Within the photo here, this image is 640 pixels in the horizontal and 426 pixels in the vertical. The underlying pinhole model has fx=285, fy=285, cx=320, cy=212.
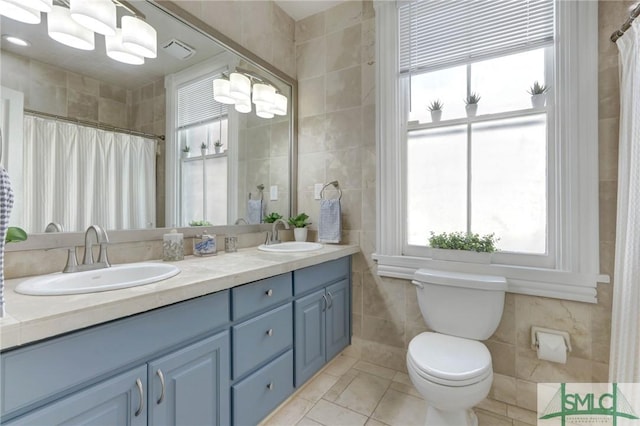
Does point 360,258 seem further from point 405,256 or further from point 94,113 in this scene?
point 94,113

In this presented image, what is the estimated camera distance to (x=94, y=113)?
1288 millimetres

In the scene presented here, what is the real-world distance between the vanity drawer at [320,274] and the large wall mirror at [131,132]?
655mm

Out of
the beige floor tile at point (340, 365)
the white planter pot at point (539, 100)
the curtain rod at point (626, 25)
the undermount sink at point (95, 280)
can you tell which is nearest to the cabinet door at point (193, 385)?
the undermount sink at point (95, 280)

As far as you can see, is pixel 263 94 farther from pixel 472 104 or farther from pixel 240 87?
pixel 472 104

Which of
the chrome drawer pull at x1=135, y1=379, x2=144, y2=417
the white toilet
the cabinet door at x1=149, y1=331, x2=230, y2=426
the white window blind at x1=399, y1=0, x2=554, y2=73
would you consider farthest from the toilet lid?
the white window blind at x1=399, y1=0, x2=554, y2=73

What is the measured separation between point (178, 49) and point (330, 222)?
1413 millimetres

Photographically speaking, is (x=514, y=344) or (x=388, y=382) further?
(x=388, y=382)

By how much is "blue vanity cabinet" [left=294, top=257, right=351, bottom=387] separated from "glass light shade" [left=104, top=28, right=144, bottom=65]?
132cm

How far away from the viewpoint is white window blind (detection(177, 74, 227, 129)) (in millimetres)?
1603

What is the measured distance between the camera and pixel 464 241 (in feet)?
5.65

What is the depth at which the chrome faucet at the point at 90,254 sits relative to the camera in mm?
1129

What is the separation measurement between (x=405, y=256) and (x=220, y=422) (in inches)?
54.0

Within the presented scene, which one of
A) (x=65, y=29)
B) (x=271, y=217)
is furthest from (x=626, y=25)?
(x=65, y=29)

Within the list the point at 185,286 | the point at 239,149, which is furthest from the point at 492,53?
the point at 185,286
